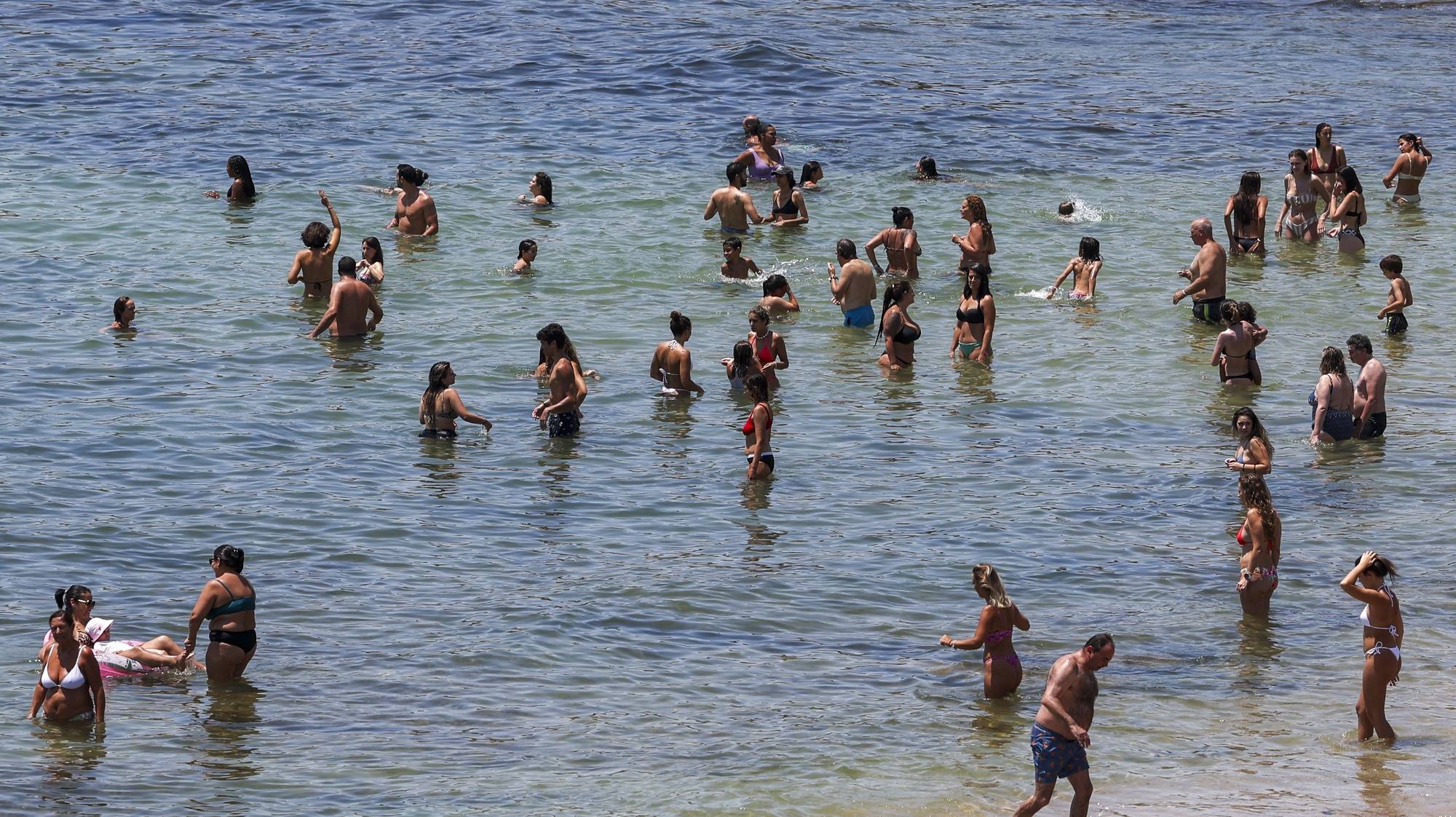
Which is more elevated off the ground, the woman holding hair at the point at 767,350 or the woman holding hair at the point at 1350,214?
the woman holding hair at the point at 1350,214

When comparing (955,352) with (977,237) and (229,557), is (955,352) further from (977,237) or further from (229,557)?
(229,557)

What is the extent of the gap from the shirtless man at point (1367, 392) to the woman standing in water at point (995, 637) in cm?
663

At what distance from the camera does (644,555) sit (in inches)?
591

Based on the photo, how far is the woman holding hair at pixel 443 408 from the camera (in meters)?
17.4

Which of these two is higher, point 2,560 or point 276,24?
point 276,24

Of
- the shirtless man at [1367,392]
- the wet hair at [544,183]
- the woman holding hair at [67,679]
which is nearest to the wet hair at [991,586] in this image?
the woman holding hair at [67,679]

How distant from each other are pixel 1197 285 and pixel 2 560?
14446 millimetres

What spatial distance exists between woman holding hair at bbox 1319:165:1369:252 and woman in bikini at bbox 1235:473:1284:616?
12.6m

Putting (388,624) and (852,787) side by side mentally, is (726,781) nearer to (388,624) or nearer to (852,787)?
(852,787)

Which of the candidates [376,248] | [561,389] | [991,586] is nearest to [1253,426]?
[991,586]

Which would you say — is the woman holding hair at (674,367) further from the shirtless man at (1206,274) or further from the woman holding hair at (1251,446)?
the shirtless man at (1206,274)

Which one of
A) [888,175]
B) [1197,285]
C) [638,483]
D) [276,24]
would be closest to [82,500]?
[638,483]

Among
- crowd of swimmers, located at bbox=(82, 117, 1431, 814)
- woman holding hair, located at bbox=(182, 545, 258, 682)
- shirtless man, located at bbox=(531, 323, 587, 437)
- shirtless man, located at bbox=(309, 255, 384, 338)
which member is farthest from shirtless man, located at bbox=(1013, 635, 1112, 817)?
shirtless man, located at bbox=(309, 255, 384, 338)

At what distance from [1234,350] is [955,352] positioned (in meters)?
3.40
